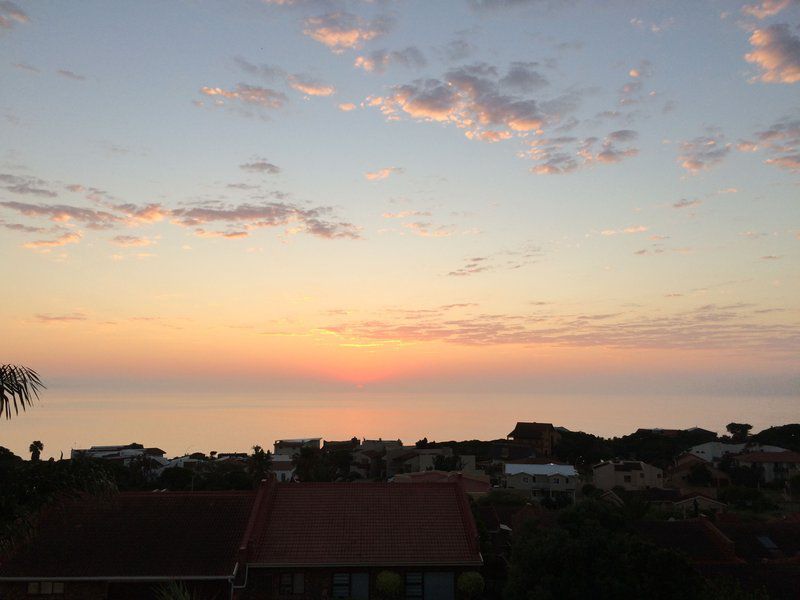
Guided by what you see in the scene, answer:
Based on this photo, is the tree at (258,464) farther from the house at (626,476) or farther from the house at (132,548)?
the house at (132,548)

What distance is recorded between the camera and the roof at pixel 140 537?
28453mm

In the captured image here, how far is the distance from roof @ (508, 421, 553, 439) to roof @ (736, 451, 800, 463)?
37.8 meters

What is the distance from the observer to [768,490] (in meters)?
93.9

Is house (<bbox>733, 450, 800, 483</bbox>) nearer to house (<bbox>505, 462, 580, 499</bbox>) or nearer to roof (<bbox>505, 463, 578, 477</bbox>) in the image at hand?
roof (<bbox>505, 463, 578, 477</bbox>)

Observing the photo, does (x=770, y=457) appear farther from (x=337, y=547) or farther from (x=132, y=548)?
(x=132, y=548)

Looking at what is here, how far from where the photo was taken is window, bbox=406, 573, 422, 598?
1156 inches

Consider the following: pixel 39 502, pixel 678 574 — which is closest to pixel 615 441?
pixel 678 574

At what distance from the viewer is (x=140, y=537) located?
30.2 metres

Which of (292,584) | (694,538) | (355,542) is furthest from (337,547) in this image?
(694,538)

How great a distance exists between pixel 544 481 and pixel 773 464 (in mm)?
37660

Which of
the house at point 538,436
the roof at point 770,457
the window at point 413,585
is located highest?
the house at point 538,436

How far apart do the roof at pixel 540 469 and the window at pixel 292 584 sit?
6187 cm

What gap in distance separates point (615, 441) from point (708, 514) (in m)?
71.8

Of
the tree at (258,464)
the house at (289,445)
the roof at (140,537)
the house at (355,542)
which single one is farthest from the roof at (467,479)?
the house at (289,445)
